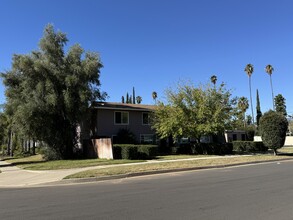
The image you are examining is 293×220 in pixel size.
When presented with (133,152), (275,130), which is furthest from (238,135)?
(133,152)

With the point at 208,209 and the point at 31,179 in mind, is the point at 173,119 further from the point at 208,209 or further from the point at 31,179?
the point at 208,209

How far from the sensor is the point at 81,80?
27.3 metres

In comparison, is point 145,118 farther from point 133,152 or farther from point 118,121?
point 133,152

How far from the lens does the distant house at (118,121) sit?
107 ft

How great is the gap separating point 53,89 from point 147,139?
13254mm

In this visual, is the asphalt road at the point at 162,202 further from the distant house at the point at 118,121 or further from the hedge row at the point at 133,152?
the distant house at the point at 118,121

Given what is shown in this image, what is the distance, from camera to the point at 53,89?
86.8 feet

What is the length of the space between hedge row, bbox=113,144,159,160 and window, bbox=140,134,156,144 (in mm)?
9207

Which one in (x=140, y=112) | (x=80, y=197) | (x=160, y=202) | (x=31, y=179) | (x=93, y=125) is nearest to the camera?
(x=160, y=202)

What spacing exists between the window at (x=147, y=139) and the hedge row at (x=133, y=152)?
9.21 m

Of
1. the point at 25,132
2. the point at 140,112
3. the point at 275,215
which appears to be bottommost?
the point at 275,215

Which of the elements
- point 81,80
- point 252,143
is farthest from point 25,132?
point 252,143

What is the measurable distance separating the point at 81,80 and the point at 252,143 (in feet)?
62.5

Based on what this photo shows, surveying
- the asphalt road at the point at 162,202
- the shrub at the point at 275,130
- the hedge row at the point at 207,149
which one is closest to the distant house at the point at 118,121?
the hedge row at the point at 207,149
